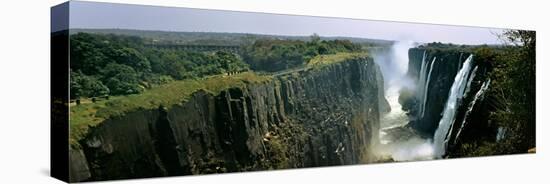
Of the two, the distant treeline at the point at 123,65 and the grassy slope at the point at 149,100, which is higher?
the distant treeline at the point at 123,65

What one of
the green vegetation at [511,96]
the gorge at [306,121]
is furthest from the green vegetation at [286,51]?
the green vegetation at [511,96]

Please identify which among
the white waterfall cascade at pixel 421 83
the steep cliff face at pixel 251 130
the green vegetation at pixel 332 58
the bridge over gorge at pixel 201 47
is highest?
the bridge over gorge at pixel 201 47

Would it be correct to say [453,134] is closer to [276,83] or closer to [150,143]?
[276,83]

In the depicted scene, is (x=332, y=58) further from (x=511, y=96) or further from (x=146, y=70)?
(x=511, y=96)

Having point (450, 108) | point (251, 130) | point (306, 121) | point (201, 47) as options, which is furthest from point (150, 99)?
point (450, 108)

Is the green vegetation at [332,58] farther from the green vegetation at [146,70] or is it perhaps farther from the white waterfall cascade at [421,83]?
the white waterfall cascade at [421,83]

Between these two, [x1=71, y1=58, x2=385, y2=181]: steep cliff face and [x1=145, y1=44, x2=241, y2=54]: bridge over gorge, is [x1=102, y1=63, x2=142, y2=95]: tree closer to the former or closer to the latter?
[x1=71, y1=58, x2=385, y2=181]: steep cliff face
